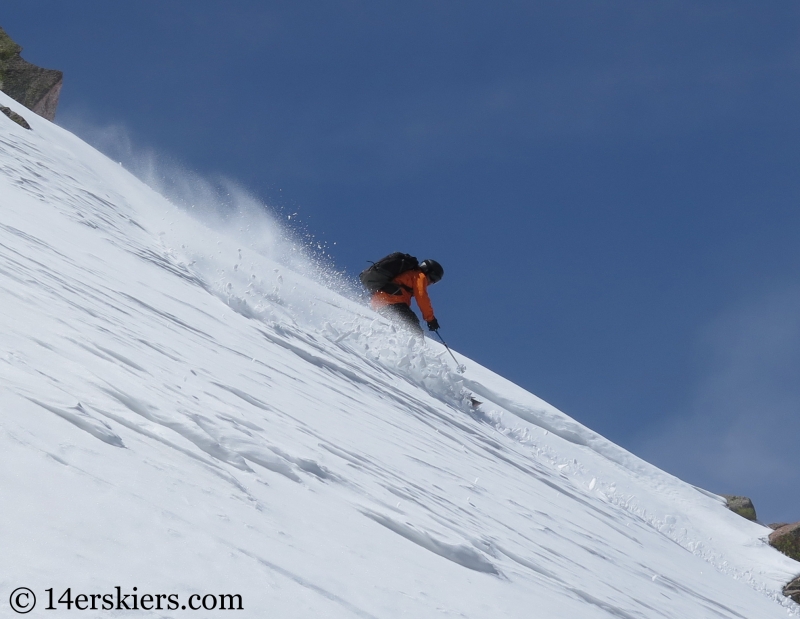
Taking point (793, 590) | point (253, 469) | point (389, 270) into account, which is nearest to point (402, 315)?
point (389, 270)

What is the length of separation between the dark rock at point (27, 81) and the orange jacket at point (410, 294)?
1732 cm

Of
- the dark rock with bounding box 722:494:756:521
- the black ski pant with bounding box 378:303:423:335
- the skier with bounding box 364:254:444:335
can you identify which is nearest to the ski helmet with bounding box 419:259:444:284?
the skier with bounding box 364:254:444:335

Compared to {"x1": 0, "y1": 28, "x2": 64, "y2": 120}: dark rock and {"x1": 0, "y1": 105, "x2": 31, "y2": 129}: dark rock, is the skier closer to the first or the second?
{"x1": 0, "y1": 105, "x2": 31, "y2": 129}: dark rock

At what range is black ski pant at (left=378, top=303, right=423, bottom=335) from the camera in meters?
10.9

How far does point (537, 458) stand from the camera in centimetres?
871

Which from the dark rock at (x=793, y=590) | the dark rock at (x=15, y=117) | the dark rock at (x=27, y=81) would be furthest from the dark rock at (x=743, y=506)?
the dark rock at (x=27, y=81)

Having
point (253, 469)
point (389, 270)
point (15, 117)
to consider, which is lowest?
point (253, 469)

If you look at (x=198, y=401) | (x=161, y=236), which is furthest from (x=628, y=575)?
(x=161, y=236)

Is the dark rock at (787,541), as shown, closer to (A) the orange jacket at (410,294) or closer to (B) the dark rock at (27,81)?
(A) the orange jacket at (410,294)

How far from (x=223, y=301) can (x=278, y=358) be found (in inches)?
66.5

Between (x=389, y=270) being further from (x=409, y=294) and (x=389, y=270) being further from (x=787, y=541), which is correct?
(x=787, y=541)

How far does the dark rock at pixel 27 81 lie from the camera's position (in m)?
23.7

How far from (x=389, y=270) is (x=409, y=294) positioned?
444 mm

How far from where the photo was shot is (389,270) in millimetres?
10984
